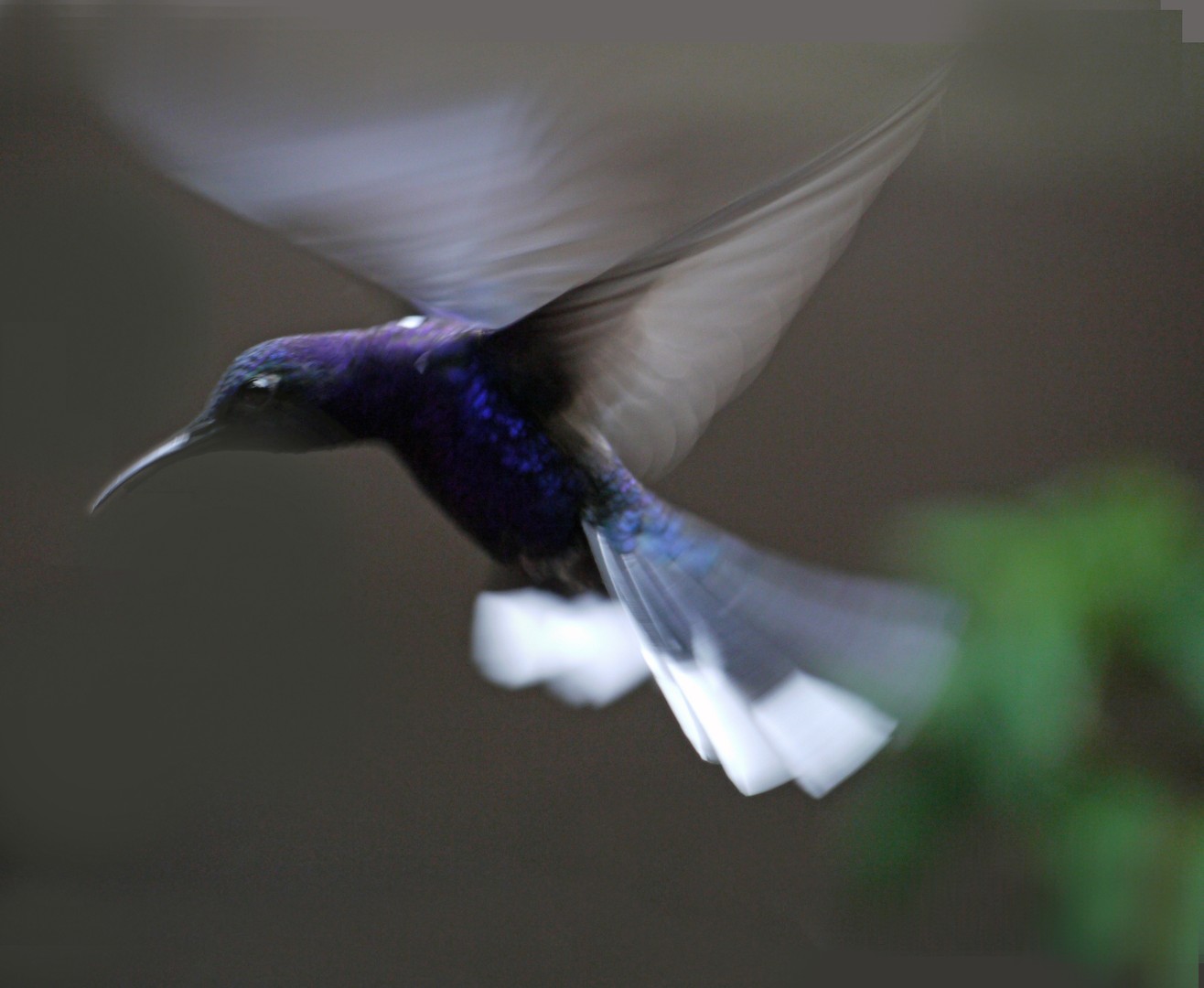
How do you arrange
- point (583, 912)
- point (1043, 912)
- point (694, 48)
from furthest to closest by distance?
point (583, 912) → point (694, 48) → point (1043, 912)

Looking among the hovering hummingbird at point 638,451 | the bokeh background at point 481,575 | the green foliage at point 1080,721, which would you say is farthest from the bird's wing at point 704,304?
the bokeh background at point 481,575

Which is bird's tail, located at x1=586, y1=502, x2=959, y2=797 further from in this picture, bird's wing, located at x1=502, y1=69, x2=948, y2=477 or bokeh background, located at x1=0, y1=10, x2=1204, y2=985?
bokeh background, located at x1=0, y1=10, x2=1204, y2=985

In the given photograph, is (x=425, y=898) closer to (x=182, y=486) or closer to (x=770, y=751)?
(x=182, y=486)

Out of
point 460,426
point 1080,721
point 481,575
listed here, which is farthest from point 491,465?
point 481,575

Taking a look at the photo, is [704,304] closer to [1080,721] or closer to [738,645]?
[738,645]

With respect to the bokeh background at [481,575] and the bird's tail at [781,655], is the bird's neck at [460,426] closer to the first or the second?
the bird's tail at [781,655]

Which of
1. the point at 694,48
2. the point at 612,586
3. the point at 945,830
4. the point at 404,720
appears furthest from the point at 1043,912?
the point at 694,48

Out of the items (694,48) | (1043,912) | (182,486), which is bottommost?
(1043,912)
